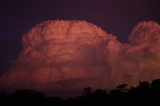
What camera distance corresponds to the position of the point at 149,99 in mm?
118062

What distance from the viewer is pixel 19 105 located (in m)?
138

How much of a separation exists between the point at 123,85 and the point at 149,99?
5210 cm

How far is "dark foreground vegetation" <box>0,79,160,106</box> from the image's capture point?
400 ft

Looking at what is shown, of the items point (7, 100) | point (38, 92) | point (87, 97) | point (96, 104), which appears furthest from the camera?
point (38, 92)

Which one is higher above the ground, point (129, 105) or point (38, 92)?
point (38, 92)

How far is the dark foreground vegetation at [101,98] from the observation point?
400ft

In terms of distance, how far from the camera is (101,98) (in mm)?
145000

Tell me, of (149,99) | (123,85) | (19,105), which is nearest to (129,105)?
(149,99)

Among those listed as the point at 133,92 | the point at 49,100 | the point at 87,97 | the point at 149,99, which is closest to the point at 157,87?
the point at 133,92

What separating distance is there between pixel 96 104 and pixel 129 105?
17152mm

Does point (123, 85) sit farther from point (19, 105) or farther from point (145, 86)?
point (19, 105)

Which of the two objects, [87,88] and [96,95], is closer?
[96,95]

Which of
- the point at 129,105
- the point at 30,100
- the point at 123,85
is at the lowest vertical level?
the point at 129,105

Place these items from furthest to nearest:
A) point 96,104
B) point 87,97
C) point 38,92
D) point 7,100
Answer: point 38,92
point 87,97
point 7,100
point 96,104
